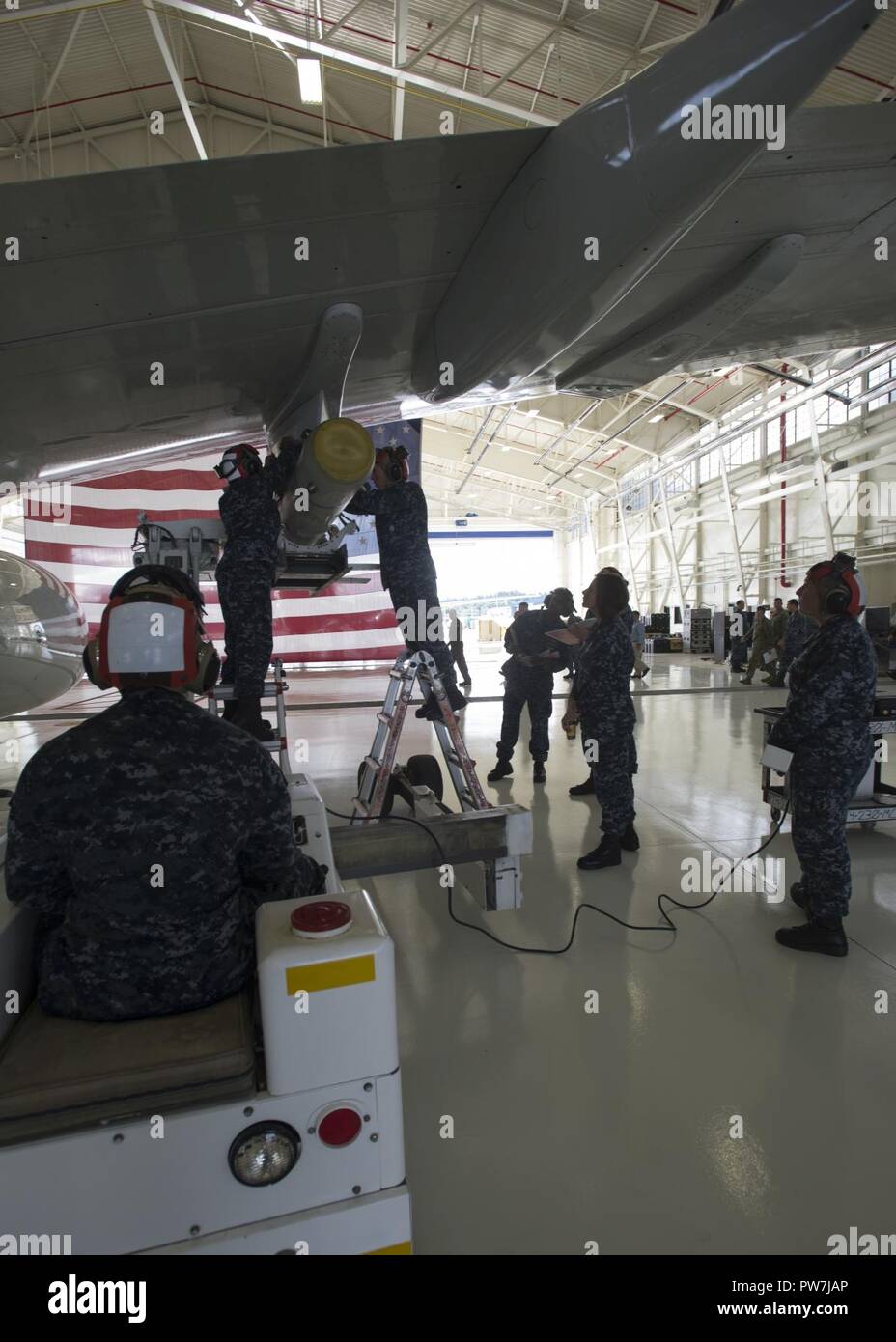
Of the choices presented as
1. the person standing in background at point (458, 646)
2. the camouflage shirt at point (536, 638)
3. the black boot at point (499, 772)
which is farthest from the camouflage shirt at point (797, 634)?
the black boot at point (499, 772)

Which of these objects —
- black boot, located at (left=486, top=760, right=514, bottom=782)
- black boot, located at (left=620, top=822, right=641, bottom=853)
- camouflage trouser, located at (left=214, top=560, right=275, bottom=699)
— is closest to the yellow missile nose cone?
camouflage trouser, located at (left=214, top=560, right=275, bottom=699)

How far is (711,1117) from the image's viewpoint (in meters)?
2.07

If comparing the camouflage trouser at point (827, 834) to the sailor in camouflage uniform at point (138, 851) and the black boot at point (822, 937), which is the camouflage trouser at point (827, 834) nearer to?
the black boot at point (822, 937)

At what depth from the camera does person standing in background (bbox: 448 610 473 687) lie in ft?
42.7

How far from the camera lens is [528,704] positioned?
6.33m

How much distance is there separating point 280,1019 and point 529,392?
14.1 ft

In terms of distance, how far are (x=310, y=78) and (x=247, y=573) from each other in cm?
746

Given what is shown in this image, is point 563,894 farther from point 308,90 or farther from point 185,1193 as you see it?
point 308,90

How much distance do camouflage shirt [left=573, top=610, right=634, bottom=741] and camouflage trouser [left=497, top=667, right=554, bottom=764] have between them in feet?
6.30

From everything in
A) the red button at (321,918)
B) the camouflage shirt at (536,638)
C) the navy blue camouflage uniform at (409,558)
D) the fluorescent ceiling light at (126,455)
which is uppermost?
the fluorescent ceiling light at (126,455)

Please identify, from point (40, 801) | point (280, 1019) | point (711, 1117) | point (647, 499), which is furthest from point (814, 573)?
point (647, 499)

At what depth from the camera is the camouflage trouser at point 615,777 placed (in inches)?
163

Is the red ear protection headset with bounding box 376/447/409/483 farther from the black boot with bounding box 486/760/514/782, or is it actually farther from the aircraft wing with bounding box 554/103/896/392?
the black boot with bounding box 486/760/514/782

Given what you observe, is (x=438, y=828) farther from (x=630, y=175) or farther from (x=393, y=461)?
(x=630, y=175)
